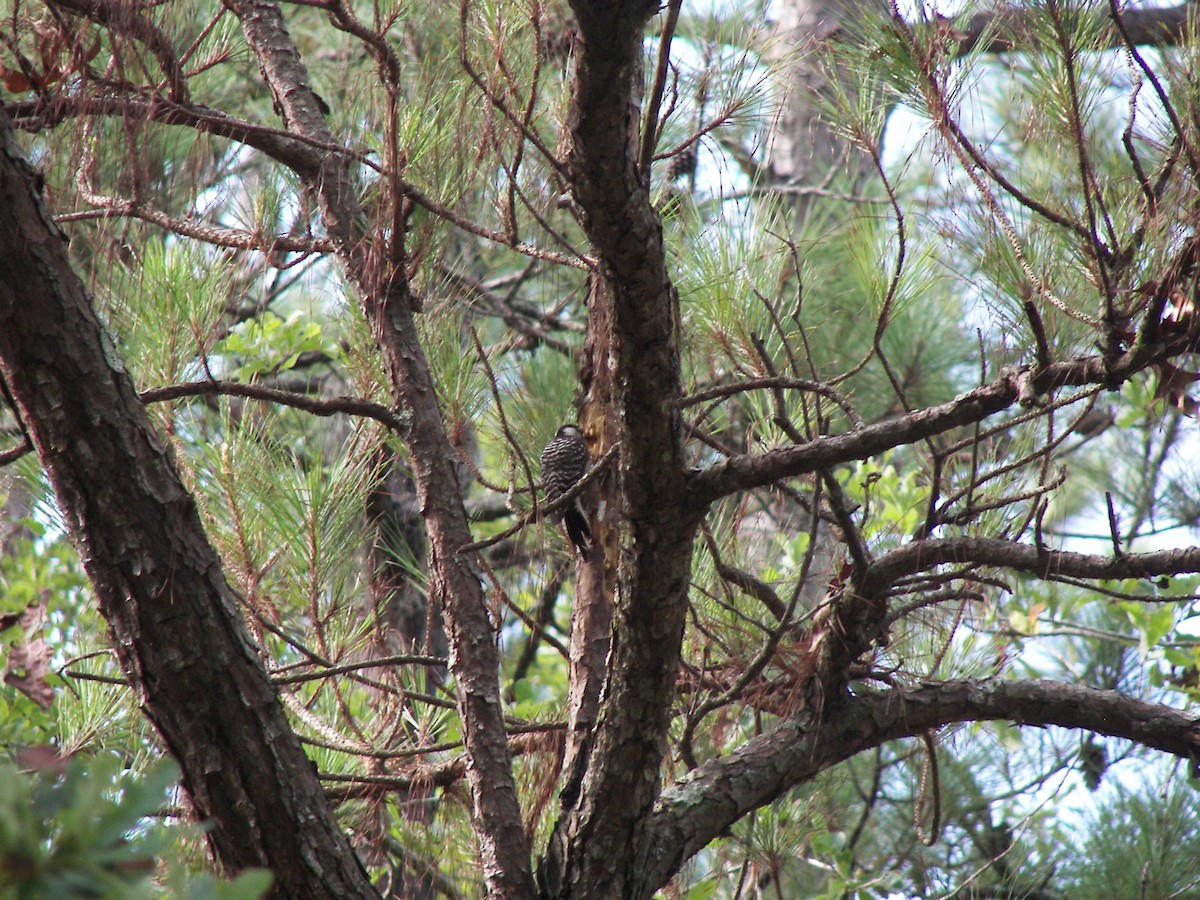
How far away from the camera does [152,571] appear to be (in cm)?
96

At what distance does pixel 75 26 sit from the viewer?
118 cm

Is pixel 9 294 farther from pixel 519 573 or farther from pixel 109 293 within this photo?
pixel 519 573

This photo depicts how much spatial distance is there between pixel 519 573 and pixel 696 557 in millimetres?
575

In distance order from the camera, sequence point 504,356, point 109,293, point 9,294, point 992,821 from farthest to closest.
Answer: point 992,821 → point 504,356 → point 109,293 → point 9,294

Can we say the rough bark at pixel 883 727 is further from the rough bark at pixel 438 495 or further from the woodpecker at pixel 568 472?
the woodpecker at pixel 568 472

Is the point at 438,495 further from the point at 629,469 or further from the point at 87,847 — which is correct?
the point at 87,847

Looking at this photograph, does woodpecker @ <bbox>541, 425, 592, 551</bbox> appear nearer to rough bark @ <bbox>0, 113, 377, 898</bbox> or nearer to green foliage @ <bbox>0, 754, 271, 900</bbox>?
rough bark @ <bbox>0, 113, 377, 898</bbox>

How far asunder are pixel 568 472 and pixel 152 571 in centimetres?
59

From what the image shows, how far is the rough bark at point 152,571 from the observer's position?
0.93 metres

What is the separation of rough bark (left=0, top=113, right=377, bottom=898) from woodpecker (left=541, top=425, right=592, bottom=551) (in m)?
0.50

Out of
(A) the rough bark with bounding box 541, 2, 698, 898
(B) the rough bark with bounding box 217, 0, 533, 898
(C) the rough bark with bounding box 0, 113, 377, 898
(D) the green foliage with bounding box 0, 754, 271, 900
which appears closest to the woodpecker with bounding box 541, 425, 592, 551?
(B) the rough bark with bounding box 217, 0, 533, 898

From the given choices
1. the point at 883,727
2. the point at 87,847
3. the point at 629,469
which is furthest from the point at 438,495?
the point at 87,847

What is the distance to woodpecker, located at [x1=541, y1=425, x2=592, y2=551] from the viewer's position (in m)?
1.41

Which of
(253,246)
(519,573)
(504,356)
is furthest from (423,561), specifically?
(253,246)
